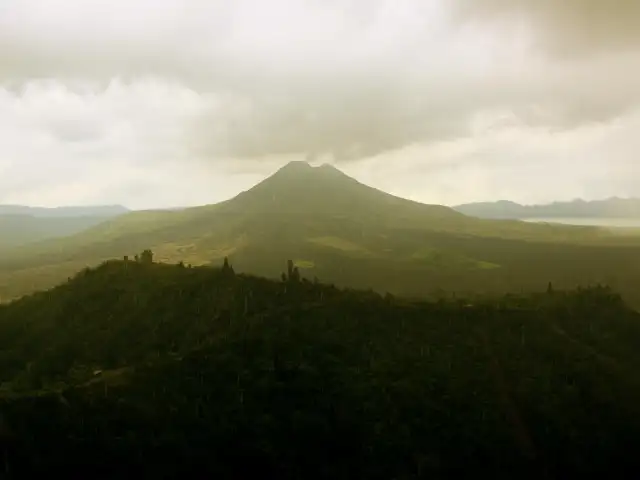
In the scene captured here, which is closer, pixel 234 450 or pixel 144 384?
pixel 234 450

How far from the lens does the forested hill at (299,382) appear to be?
56594 mm

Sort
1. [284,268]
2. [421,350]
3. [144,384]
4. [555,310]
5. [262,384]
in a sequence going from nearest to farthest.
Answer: [144,384], [262,384], [421,350], [555,310], [284,268]

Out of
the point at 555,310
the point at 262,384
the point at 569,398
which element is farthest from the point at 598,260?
the point at 262,384

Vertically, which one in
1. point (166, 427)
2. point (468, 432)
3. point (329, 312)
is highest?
point (329, 312)

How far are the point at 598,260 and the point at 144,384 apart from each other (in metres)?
142

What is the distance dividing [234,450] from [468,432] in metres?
26.1

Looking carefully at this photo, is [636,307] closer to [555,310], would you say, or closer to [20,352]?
[555,310]

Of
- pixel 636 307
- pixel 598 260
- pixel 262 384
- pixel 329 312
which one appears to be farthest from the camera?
pixel 598 260

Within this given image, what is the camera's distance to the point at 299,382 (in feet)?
232

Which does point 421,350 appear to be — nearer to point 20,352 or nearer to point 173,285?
point 173,285

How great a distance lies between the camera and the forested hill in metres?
56.6

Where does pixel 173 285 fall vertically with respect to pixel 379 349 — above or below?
above

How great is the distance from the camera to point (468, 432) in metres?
67.9

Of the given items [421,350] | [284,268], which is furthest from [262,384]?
[284,268]
